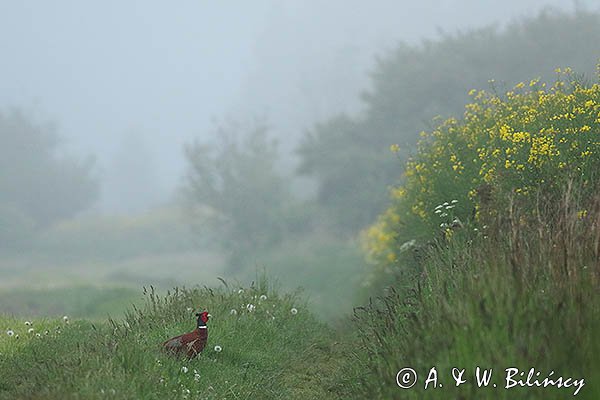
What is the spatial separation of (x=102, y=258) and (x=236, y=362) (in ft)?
138

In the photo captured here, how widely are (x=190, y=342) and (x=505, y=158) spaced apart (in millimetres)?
5023

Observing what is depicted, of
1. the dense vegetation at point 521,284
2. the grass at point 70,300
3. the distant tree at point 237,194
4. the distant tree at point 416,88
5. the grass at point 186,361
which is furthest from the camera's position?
the distant tree at point 237,194

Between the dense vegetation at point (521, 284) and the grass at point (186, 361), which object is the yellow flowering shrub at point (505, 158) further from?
the grass at point (186, 361)

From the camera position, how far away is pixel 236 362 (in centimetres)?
722

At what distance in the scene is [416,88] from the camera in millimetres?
27375

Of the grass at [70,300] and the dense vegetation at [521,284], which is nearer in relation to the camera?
the dense vegetation at [521,284]

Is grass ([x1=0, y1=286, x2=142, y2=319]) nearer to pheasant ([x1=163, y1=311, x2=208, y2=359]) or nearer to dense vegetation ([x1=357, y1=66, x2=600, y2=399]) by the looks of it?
pheasant ([x1=163, y1=311, x2=208, y2=359])

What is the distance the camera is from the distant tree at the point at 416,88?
25875 mm

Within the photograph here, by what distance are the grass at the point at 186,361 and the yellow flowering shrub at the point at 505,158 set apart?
91.0 inches

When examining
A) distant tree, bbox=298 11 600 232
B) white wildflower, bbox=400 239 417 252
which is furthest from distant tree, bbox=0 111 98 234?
white wildflower, bbox=400 239 417 252

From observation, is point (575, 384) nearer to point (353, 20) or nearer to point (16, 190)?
point (16, 190)

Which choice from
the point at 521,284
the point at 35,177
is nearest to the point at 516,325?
the point at 521,284

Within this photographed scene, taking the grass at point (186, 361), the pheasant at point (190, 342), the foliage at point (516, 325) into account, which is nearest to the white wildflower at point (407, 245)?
the grass at point (186, 361)

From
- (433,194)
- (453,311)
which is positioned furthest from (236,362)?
(433,194)
